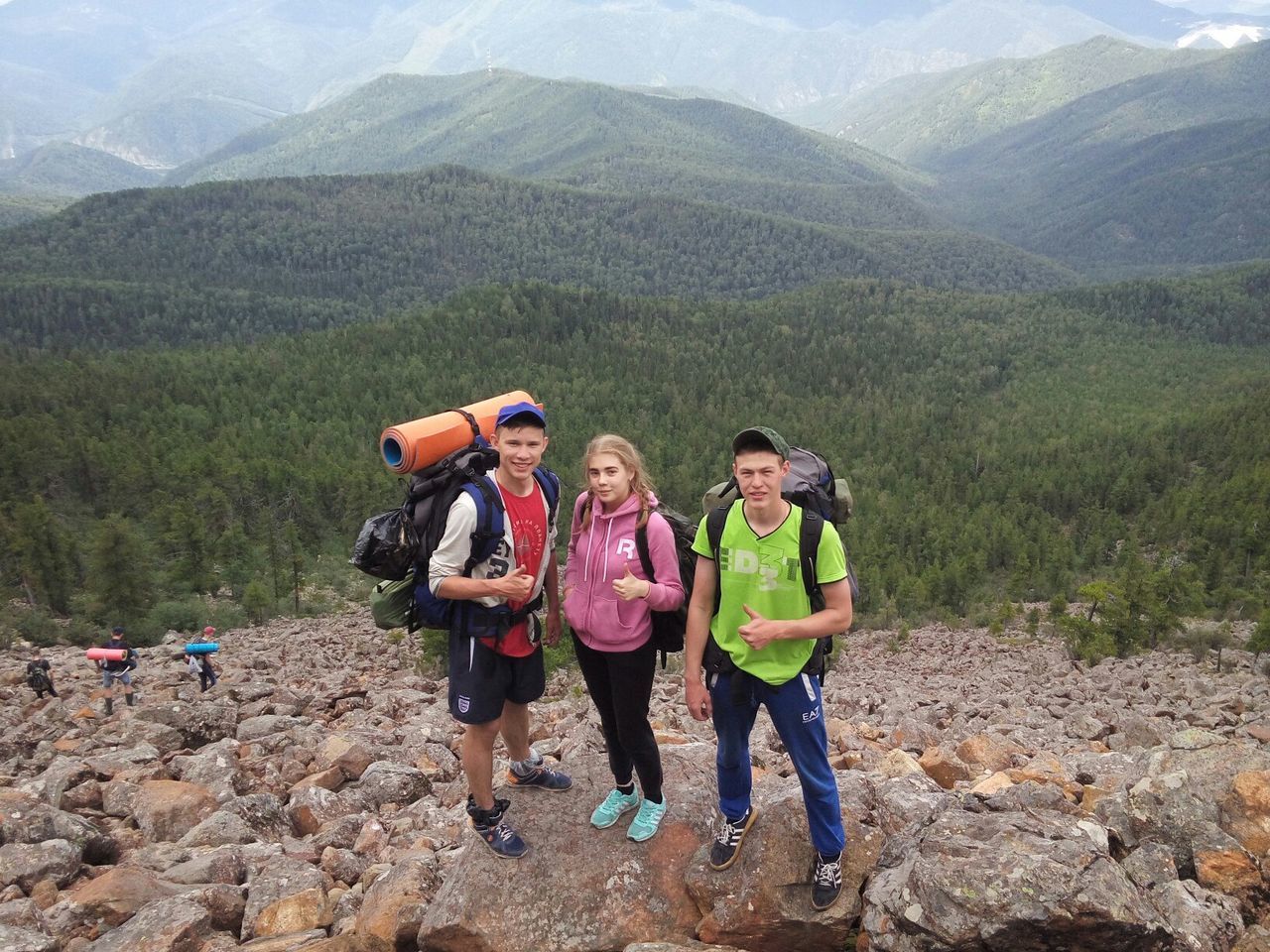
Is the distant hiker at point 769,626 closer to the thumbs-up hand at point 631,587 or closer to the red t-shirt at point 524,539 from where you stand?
the thumbs-up hand at point 631,587

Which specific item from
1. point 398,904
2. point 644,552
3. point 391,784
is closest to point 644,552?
point 644,552

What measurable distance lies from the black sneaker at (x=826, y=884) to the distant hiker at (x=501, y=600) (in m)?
1.81

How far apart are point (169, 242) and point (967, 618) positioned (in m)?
219

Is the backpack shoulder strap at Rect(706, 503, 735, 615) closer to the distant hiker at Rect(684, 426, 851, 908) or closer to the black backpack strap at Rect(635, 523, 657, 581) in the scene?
the distant hiker at Rect(684, 426, 851, 908)

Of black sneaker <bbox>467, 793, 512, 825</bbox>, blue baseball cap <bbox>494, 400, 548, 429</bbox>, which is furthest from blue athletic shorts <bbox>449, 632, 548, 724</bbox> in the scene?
blue baseball cap <bbox>494, 400, 548, 429</bbox>

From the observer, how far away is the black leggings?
4.50 metres

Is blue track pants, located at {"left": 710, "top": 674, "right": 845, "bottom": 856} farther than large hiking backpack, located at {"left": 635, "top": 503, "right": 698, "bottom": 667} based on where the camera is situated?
No

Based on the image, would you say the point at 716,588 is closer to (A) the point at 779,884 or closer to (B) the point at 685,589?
(B) the point at 685,589

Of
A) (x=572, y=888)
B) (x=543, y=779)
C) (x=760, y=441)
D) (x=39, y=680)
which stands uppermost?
(x=760, y=441)

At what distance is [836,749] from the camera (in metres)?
8.20

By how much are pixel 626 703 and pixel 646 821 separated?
0.89m

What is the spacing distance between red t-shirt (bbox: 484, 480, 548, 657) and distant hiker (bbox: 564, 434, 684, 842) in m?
0.21

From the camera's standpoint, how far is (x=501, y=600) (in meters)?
4.46

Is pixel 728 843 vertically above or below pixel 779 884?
above
